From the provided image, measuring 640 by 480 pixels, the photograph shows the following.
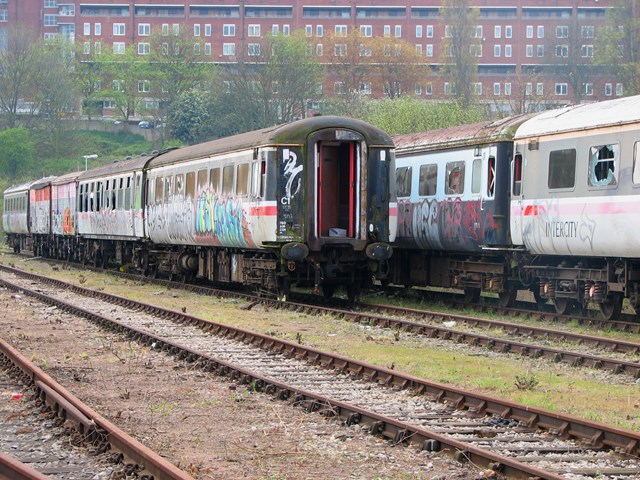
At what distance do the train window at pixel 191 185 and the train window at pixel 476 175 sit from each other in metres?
8.10

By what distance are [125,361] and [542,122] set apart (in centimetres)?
981

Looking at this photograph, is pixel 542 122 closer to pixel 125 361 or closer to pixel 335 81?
pixel 125 361

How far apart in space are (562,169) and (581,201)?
0.81m

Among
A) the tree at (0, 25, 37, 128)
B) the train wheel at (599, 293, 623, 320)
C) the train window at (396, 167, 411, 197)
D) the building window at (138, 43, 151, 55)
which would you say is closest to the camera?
the train wheel at (599, 293, 623, 320)

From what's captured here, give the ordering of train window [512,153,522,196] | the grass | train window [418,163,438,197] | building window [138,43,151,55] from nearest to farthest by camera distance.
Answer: the grass < train window [512,153,522,196] < train window [418,163,438,197] < building window [138,43,151,55]

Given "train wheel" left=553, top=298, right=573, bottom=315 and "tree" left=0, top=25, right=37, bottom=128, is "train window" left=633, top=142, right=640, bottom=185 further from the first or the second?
"tree" left=0, top=25, right=37, bottom=128

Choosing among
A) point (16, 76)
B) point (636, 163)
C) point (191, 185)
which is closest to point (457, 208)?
point (636, 163)

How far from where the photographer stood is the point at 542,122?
21141mm

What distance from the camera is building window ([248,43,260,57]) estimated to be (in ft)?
362


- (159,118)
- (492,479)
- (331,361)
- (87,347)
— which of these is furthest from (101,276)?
(159,118)

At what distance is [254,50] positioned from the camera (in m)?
112

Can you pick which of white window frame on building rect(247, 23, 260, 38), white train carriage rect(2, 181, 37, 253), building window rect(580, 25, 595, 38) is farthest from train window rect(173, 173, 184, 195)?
white window frame on building rect(247, 23, 260, 38)

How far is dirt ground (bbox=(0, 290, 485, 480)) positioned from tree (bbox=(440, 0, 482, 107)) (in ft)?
318

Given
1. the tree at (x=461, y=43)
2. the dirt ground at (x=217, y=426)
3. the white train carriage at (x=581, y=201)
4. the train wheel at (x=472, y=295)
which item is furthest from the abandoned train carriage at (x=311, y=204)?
the tree at (x=461, y=43)
